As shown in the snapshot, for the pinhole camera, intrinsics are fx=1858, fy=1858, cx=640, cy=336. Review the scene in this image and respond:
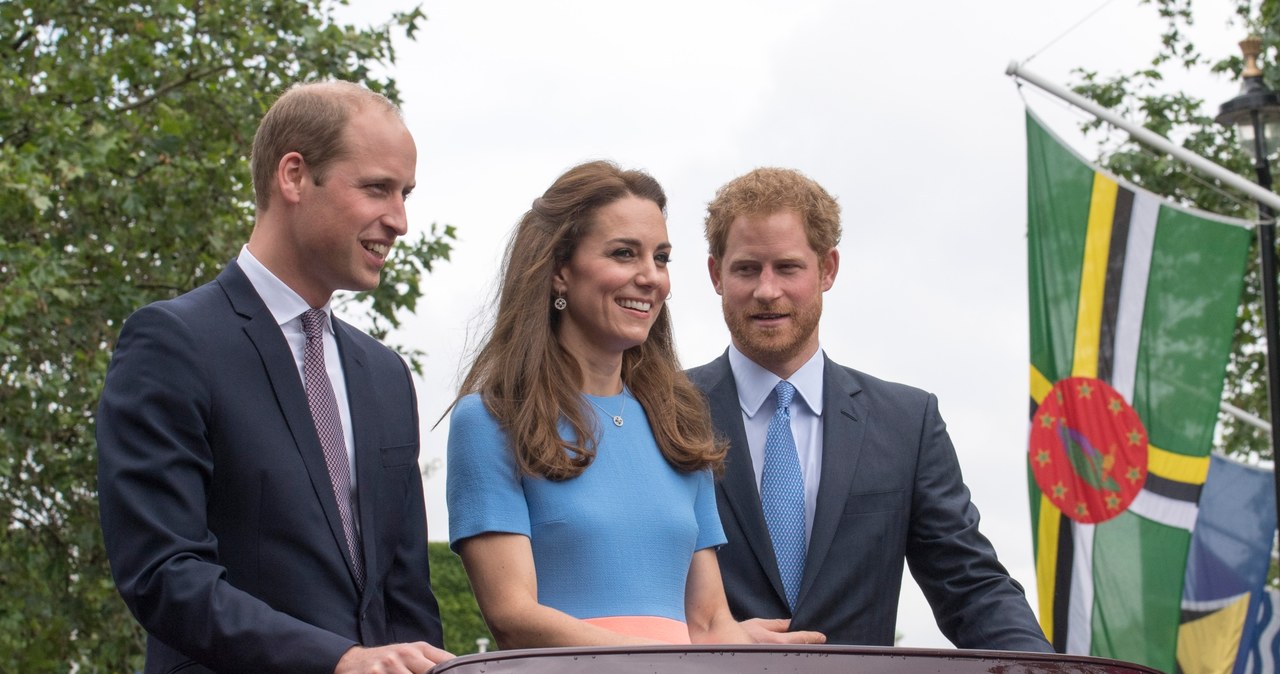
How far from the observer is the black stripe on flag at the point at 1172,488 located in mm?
12250

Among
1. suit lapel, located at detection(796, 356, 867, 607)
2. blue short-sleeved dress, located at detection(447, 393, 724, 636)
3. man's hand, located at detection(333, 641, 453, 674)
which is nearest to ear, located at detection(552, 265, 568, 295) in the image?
blue short-sleeved dress, located at detection(447, 393, 724, 636)

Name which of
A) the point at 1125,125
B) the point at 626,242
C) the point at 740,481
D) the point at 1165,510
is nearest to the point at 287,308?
the point at 626,242

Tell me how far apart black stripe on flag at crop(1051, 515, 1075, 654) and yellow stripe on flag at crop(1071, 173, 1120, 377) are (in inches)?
43.3

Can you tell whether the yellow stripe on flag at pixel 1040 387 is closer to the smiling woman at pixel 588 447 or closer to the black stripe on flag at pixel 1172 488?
the black stripe on flag at pixel 1172 488

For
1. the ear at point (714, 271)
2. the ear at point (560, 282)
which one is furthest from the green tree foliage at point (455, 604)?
the ear at point (560, 282)

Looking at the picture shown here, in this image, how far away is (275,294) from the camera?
3.64 m

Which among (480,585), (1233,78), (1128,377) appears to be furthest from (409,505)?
(1233,78)

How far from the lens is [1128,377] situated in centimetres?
1262

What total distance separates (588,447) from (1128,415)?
9232mm

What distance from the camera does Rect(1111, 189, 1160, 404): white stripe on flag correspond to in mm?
12617

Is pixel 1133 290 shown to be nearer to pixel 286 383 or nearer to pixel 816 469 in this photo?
pixel 816 469

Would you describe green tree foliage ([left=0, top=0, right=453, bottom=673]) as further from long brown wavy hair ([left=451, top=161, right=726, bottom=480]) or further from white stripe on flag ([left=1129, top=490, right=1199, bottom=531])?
long brown wavy hair ([left=451, top=161, right=726, bottom=480])

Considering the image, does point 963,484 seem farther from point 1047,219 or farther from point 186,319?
point 1047,219

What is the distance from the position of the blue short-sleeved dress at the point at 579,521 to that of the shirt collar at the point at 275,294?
1.55 feet
